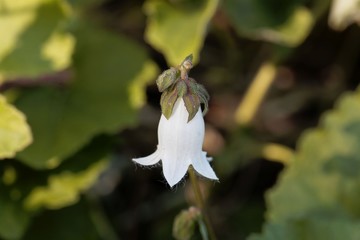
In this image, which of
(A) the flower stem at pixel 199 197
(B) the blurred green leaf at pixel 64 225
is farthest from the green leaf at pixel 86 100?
(A) the flower stem at pixel 199 197

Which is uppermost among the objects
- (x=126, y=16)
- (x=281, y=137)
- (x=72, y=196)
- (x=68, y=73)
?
(x=126, y=16)

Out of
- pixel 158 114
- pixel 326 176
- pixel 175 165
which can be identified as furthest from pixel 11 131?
pixel 158 114

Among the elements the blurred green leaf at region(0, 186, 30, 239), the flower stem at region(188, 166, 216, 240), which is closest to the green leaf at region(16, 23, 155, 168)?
the blurred green leaf at region(0, 186, 30, 239)

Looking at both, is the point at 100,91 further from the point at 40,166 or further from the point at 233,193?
the point at 233,193

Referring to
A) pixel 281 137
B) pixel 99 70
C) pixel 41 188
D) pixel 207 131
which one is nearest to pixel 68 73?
pixel 99 70

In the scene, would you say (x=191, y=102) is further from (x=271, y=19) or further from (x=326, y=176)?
(x=271, y=19)

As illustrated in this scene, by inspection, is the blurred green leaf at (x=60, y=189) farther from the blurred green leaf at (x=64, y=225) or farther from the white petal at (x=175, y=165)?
the white petal at (x=175, y=165)

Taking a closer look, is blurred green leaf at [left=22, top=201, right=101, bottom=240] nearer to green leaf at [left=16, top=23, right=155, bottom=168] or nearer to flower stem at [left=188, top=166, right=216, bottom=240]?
green leaf at [left=16, top=23, right=155, bottom=168]
